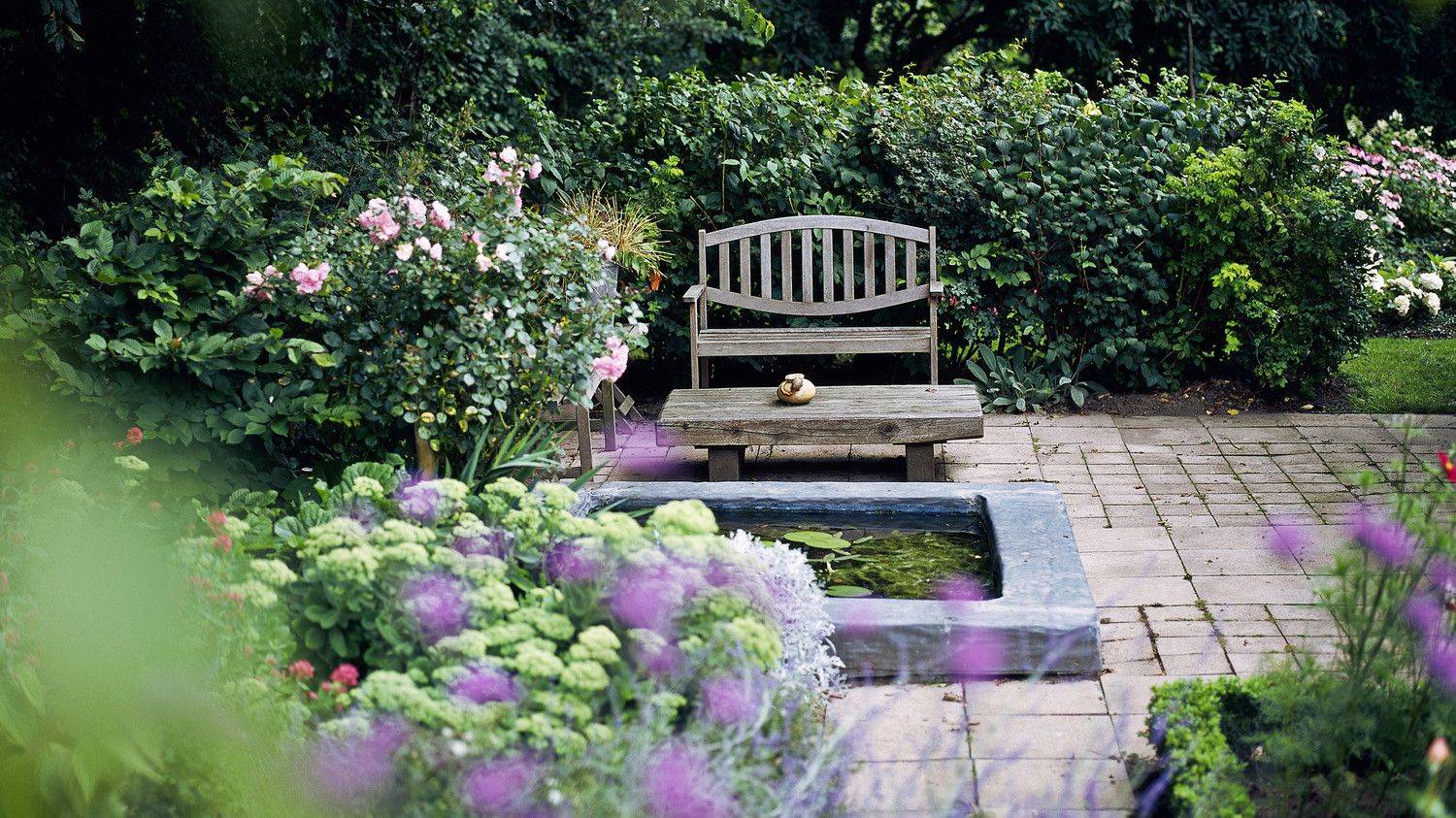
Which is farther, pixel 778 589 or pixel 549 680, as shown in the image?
pixel 778 589

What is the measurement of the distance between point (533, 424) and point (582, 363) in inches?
10.3

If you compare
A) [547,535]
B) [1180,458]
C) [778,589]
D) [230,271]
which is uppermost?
[230,271]

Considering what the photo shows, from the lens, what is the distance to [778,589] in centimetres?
345

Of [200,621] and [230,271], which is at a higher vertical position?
[230,271]

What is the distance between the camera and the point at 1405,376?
6992 millimetres

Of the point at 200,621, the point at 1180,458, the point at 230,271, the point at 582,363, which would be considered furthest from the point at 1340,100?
the point at 200,621

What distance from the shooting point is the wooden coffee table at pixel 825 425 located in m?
5.24

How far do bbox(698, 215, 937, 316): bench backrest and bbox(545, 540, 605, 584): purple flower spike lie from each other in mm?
3252

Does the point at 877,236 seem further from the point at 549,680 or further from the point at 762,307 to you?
the point at 549,680

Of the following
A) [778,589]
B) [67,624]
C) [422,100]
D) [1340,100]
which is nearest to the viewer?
[67,624]

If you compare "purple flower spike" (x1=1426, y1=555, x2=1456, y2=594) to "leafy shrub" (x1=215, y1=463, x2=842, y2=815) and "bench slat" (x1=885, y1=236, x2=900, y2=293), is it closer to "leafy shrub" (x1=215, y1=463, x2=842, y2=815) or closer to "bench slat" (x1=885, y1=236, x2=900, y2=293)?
"leafy shrub" (x1=215, y1=463, x2=842, y2=815)

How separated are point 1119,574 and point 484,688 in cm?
262

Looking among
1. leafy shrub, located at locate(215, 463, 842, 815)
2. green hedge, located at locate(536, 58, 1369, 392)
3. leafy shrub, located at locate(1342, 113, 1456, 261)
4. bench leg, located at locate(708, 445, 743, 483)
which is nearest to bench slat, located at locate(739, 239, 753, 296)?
green hedge, located at locate(536, 58, 1369, 392)

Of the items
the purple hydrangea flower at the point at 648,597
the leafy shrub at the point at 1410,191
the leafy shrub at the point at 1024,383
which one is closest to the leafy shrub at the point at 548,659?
the purple hydrangea flower at the point at 648,597
